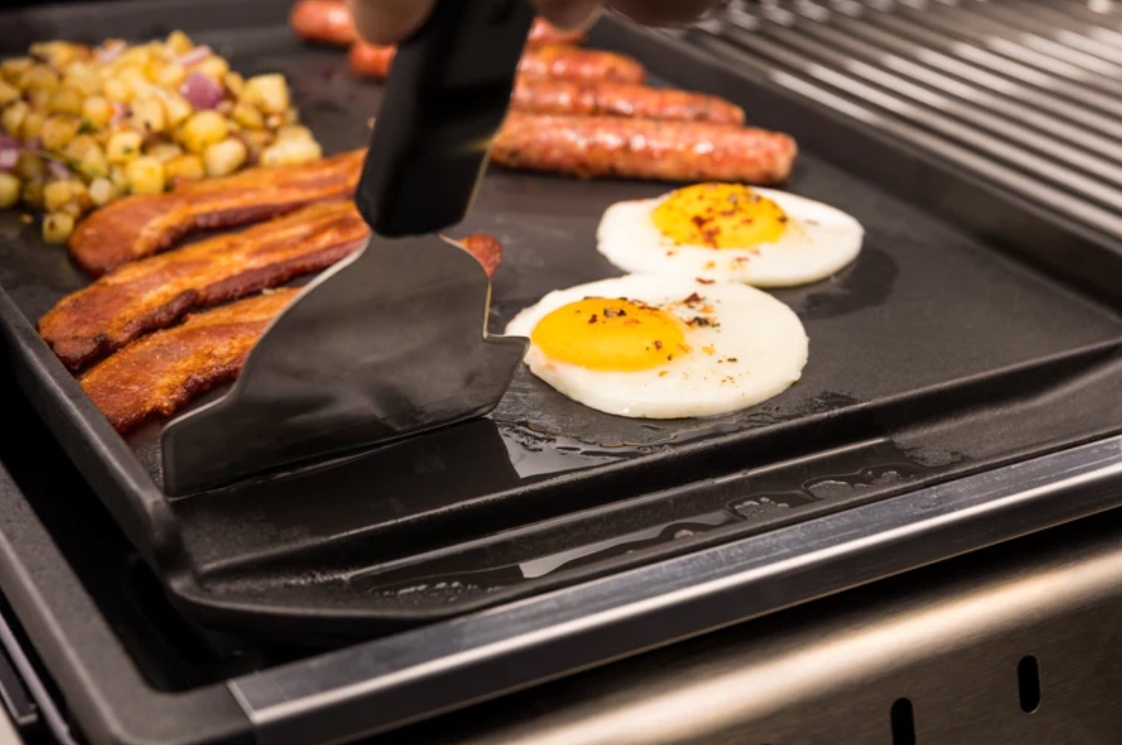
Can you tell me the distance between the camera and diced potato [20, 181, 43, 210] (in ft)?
9.42

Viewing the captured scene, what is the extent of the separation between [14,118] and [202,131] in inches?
16.7

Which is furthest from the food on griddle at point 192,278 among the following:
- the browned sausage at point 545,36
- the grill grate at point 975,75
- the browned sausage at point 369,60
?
the grill grate at point 975,75

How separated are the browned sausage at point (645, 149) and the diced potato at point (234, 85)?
70 cm

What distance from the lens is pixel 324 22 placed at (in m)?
3.72

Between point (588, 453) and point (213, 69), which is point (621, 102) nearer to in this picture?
point (213, 69)

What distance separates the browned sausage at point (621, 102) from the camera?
322cm

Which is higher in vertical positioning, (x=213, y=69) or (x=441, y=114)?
(x=441, y=114)

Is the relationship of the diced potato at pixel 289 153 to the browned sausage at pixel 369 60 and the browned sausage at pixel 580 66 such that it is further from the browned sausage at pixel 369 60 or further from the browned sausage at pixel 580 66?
the browned sausage at pixel 580 66

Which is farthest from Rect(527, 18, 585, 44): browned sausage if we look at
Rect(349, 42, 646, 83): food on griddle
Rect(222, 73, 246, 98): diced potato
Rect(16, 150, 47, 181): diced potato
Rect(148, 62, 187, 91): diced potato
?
Rect(16, 150, 47, 181): diced potato

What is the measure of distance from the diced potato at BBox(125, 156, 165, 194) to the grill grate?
5.13 feet

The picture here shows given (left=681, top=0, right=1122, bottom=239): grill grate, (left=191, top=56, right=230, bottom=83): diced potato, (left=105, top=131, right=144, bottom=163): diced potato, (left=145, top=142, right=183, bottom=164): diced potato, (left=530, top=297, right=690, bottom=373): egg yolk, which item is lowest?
(left=145, top=142, right=183, bottom=164): diced potato

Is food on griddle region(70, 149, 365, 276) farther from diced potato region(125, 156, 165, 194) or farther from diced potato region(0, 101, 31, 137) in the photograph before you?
diced potato region(0, 101, 31, 137)

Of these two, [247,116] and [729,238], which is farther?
[247,116]

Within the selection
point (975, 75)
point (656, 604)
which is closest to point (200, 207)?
point (656, 604)
